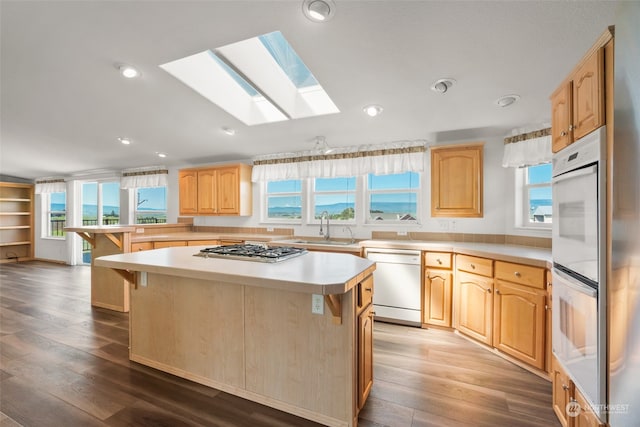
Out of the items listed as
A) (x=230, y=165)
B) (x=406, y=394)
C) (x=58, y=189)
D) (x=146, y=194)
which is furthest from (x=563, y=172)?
(x=58, y=189)

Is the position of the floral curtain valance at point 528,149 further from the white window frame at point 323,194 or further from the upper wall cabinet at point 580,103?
the white window frame at point 323,194

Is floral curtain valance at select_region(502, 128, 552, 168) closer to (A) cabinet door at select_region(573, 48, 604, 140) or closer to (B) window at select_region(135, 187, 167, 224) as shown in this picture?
(A) cabinet door at select_region(573, 48, 604, 140)

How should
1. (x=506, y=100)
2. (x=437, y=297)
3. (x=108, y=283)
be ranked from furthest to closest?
1. (x=108, y=283)
2. (x=437, y=297)
3. (x=506, y=100)

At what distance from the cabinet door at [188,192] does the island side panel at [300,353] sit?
3.51m

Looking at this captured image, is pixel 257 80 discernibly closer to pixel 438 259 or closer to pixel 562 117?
pixel 562 117

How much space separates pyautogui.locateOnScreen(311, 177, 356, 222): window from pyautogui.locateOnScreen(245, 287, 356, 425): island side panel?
2.45 meters

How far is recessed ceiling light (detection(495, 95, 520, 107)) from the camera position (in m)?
2.39

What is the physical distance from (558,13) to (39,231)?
1044cm

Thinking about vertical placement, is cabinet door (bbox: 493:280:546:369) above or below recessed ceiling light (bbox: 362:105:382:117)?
below

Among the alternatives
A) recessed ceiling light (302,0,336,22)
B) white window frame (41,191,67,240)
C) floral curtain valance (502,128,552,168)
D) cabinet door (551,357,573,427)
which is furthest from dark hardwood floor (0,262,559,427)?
white window frame (41,191,67,240)

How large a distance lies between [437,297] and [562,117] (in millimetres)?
2000

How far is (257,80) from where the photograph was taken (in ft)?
8.84

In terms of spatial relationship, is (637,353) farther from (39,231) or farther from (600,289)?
(39,231)

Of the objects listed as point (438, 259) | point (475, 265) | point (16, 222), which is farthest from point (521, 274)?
point (16, 222)
